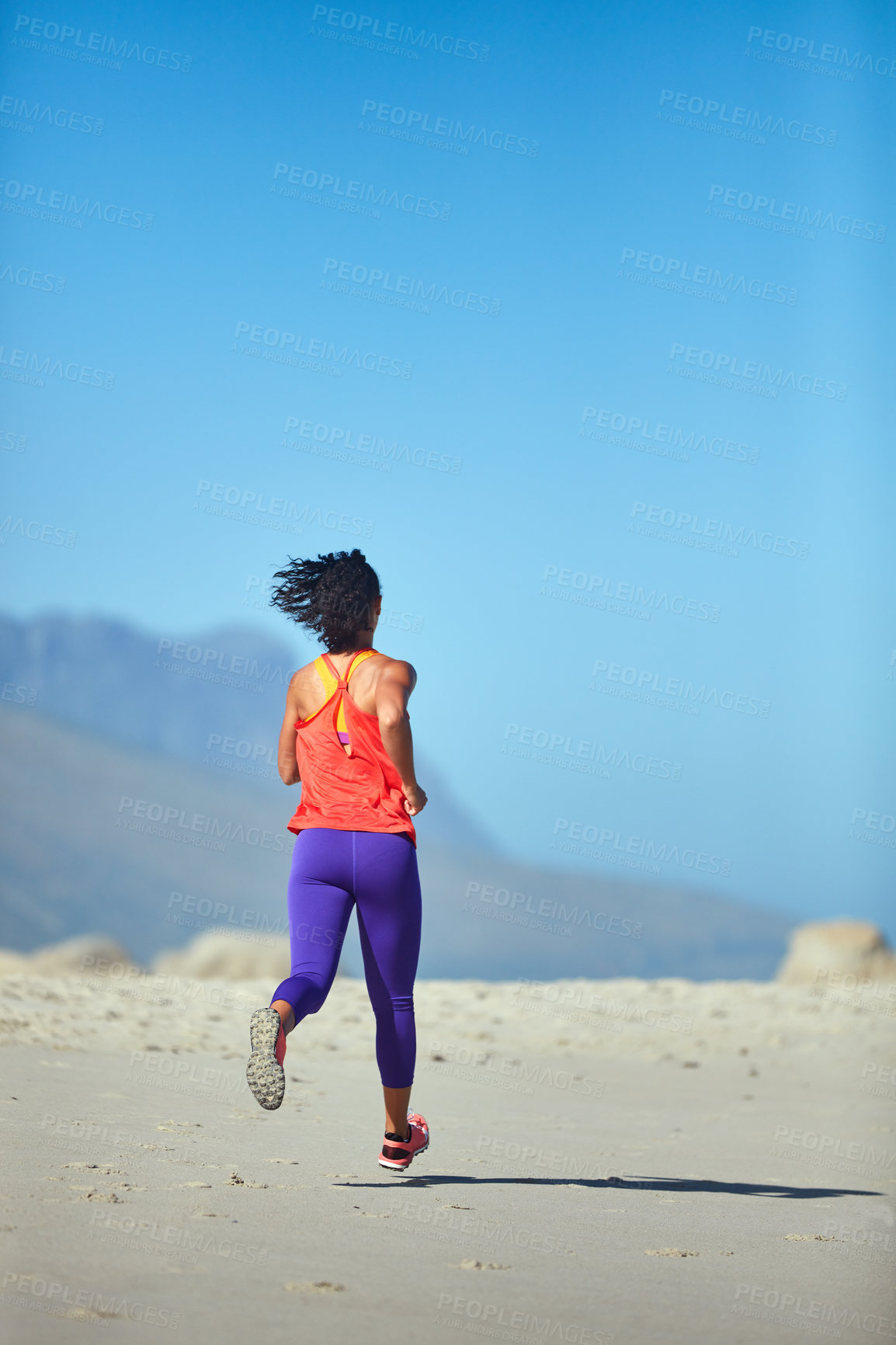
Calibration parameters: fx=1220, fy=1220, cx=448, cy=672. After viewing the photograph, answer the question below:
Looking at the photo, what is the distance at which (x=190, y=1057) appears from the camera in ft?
23.0

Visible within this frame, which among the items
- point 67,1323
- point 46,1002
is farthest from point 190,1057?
point 67,1323

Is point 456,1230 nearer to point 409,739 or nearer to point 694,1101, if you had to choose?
point 409,739

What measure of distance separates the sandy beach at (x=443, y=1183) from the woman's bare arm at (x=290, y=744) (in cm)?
129

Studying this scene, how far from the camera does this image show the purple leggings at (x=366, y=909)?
3975mm

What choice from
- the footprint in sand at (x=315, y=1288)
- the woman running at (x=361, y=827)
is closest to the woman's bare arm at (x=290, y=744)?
the woman running at (x=361, y=827)

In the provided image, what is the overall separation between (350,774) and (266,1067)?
3.23 feet

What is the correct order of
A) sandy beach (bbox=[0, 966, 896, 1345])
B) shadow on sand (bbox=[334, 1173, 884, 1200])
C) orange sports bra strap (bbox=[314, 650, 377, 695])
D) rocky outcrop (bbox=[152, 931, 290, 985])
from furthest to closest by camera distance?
rocky outcrop (bbox=[152, 931, 290, 985])
shadow on sand (bbox=[334, 1173, 884, 1200])
orange sports bra strap (bbox=[314, 650, 377, 695])
sandy beach (bbox=[0, 966, 896, 1345])

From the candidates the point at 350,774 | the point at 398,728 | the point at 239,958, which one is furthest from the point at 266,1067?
the point at 239,958

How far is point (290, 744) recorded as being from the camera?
4.21 meters

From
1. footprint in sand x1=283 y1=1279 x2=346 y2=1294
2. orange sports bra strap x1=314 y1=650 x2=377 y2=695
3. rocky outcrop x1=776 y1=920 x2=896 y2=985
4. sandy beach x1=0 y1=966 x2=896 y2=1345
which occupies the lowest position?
footprint in sand x1=283 y1=1279 x2=346 y2=1294

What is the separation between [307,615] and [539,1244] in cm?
210

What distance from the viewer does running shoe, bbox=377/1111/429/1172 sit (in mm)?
4164

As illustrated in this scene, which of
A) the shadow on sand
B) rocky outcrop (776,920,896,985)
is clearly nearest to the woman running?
the shadow on sand

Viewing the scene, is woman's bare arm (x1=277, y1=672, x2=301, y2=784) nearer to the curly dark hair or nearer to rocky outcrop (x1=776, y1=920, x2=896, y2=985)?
the curly dark hair
